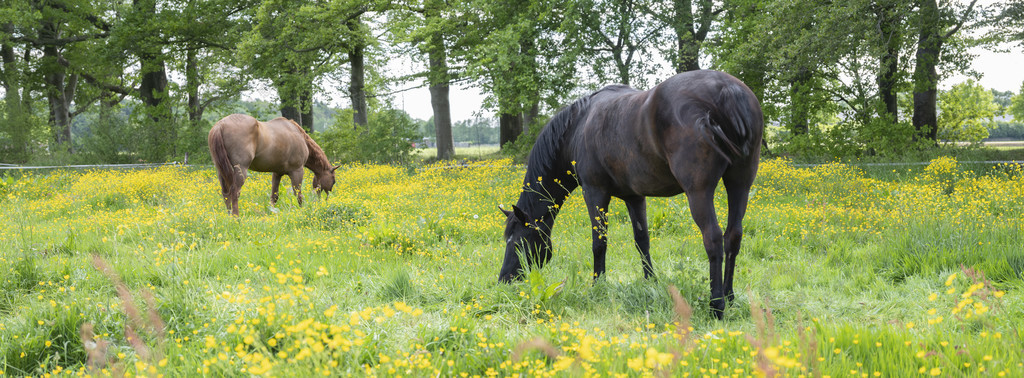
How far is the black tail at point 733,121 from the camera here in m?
3.43

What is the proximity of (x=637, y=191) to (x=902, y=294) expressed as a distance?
6.50ft

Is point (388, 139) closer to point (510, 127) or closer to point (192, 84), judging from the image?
point (510, 127)

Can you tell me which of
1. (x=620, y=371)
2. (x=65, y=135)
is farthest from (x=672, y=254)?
(x=65, y=135)

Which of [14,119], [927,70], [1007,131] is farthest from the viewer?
[1007,131]

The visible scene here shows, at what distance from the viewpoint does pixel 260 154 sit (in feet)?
30.4

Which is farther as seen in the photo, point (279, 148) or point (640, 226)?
point (279, 148)

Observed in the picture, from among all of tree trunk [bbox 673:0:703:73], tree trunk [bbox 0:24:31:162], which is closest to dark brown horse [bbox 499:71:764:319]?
tree trunk [bbox 673:0:703:73]

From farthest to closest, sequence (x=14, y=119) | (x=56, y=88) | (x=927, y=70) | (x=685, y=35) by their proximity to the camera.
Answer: (x=56, y=88) → (x=14, y=119) → (x=685, y=35) → (x=927, y=70)

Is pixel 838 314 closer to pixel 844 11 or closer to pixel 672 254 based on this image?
pixel 672 254

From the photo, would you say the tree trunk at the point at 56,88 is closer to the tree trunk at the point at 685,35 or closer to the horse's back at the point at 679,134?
the tree trunk at the point at 685,35

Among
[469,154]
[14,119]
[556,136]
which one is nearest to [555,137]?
[556,136]

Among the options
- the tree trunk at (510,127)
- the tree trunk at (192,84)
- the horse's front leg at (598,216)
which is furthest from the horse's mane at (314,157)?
the tree trunk at (192,84)

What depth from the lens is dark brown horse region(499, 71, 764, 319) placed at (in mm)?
3486

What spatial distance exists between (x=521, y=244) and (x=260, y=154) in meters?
6.36
